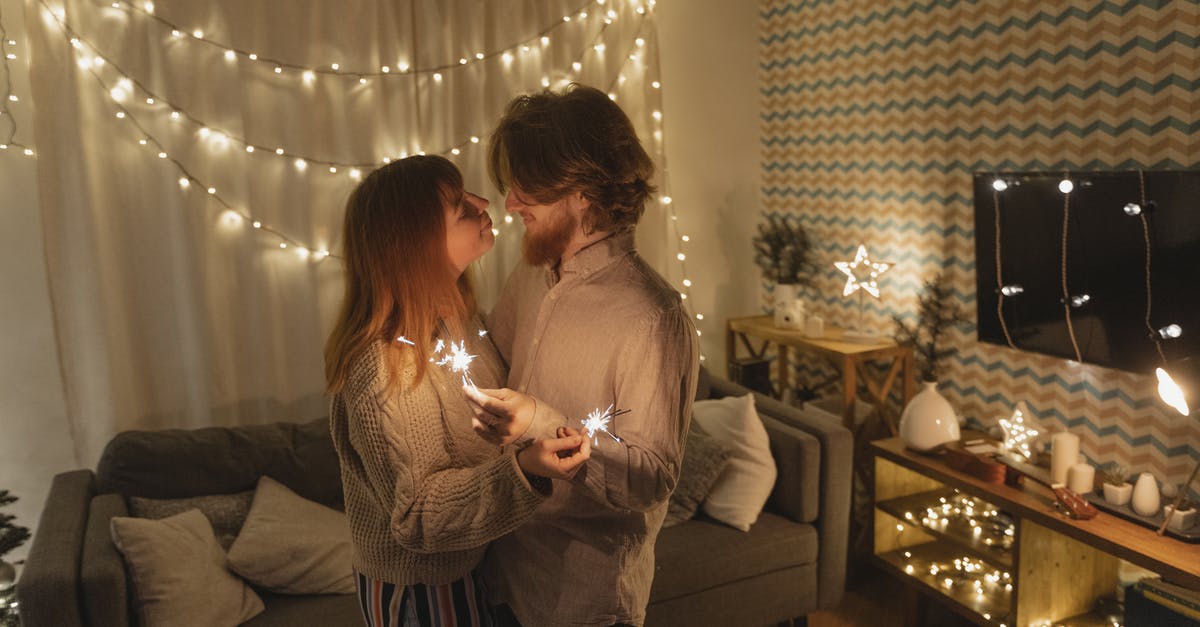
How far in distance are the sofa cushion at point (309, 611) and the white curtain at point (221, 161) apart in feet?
3.11

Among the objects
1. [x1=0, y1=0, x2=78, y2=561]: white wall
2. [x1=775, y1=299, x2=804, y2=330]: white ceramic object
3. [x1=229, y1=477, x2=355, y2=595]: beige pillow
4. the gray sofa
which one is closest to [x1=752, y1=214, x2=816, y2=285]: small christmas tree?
[x1=775, y1=299, x2=804, y2=330]: white ceramic object

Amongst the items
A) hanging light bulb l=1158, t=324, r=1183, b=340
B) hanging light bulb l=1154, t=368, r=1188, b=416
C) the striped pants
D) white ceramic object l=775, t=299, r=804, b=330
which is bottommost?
the striped pants

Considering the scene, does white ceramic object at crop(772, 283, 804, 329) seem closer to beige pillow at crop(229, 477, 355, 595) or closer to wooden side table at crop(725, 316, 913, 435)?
wooden side table at crop(725, 316, 913, 435)

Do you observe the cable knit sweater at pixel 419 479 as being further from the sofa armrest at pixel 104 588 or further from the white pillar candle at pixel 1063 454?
the white pillar candle at pixel 1063 454

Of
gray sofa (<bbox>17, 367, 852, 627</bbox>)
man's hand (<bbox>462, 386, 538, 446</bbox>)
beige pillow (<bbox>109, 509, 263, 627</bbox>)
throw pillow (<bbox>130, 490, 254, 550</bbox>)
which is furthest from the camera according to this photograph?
throw pillow (<bbox>130, 490, 254, 550</bbox>)

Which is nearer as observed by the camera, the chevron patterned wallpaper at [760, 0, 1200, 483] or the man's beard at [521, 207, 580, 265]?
the man's beard at [521, 207, 580, 265]

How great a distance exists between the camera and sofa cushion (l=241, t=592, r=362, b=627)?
2160 millimetres

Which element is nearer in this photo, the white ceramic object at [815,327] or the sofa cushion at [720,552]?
the sofa cushion at [720,552]

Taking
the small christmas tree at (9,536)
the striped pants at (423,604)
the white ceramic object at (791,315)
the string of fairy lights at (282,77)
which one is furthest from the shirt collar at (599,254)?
the white ceramic object at (791,315)

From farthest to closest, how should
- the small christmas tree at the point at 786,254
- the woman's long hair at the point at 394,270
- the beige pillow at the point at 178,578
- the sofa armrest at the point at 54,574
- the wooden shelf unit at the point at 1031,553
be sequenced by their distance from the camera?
the small christmas tree at the point at 786,254
the wooden shelf unit at the point at 1031,553
the beige pillow at the point at 178,578
the sofa armrest at the point at 54,574
the woman's long hair at the point at 394,270

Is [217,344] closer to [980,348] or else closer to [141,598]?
[141,598]

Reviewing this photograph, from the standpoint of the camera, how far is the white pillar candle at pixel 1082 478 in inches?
95.7

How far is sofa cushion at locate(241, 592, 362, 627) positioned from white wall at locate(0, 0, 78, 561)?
109 centimetres

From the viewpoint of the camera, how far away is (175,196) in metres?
2.83
